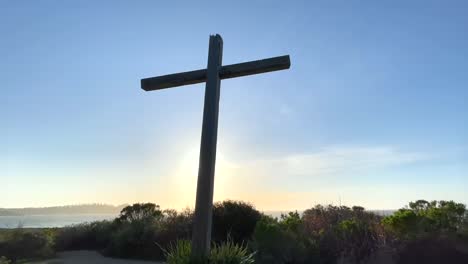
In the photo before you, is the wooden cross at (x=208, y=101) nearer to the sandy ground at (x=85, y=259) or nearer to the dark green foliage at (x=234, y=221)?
the sandy ground at (x=85, y=259)

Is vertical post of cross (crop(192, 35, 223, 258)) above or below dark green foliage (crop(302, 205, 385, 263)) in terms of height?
above

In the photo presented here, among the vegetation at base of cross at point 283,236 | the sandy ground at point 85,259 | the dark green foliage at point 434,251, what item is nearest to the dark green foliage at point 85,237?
the vegetation at base of cross at point 283,236

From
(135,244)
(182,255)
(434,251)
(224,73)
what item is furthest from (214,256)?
(135,244)

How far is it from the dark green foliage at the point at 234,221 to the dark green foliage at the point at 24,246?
6295 mm

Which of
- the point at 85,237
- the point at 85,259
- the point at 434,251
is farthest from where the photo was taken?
the point at 85,237

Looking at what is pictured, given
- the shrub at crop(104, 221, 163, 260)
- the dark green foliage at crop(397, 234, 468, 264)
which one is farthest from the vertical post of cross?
the shrub at crop(104, 221, 163, 260)

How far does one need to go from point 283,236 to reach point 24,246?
33.6 ft

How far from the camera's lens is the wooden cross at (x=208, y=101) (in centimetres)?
488

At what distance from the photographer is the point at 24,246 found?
616 inches

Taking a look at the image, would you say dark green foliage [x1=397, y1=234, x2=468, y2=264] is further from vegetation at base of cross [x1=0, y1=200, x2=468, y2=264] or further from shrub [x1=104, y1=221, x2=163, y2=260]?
shrub [x1=104, y1=221, x2=163, y2=260]

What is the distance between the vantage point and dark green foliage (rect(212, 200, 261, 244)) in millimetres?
16078

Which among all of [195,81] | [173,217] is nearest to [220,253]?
[195,81]

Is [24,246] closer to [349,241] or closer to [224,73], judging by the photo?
[349,241]

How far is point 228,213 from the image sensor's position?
16.5 m
